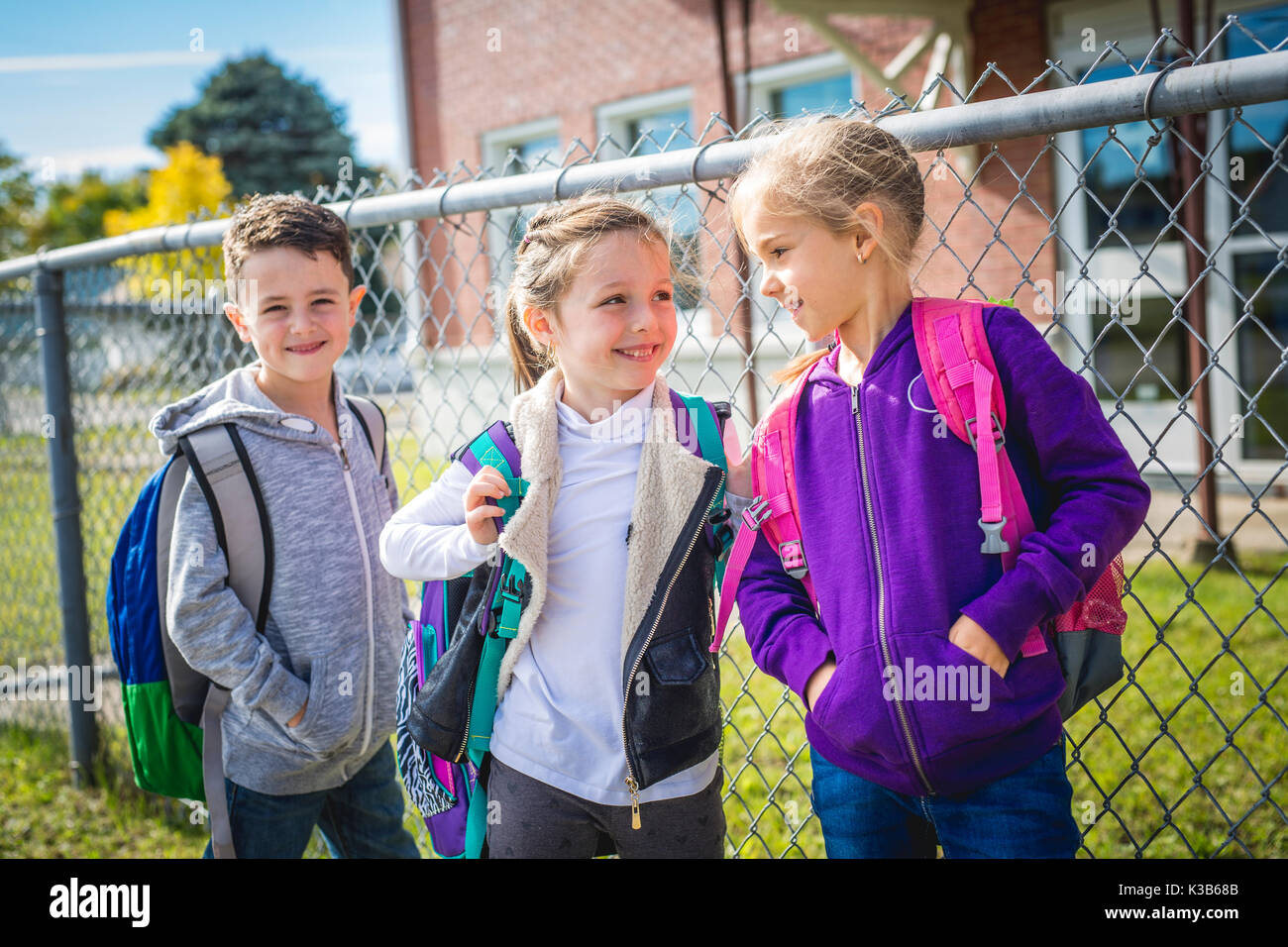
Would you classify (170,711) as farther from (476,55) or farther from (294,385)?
(476,55)

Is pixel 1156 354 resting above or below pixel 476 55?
below

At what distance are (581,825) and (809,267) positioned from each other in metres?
1.01

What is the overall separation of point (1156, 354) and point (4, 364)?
25.1 feet

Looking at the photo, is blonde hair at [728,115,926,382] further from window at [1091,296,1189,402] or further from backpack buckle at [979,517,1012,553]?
window at [1091,296,1189,402]

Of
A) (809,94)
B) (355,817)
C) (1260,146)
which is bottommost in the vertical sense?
(355,817)

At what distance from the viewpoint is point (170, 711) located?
2.11m

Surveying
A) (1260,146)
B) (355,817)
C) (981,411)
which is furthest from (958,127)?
(1260,146)

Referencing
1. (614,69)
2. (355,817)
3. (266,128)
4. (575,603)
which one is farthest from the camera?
(266,128)

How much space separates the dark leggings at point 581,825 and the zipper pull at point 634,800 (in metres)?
→ 0.02

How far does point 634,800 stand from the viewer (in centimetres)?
160

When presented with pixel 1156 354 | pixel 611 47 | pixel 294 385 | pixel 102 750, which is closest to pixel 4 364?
pixel 102 750

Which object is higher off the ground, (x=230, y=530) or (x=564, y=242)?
(x=564, y=242)

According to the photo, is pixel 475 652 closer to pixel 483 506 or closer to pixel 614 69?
pixel 483 506

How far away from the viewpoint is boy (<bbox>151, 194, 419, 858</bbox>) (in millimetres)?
1991
